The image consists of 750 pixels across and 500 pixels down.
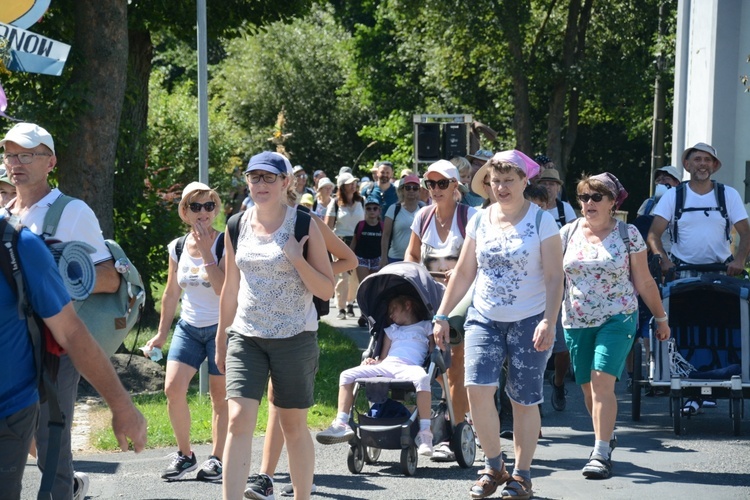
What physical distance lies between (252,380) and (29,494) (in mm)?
1868

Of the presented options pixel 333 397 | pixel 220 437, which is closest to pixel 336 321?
pixel 333 397

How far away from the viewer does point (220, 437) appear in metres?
7.23

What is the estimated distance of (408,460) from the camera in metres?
7.34

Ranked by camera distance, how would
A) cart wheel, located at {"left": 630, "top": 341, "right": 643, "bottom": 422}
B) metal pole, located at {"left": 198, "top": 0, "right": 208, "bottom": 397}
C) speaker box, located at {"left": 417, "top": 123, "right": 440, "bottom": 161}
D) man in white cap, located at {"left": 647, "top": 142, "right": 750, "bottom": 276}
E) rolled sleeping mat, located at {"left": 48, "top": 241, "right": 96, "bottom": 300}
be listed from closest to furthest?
rolled sleeping mat, located at {"left": 48, "top": 241, "right": 96, "bottom": 300}
cart wheel, located at {"left": 630, "top": 341, "right": 643, "bottom": 422}
man in white cap, located at {"left": 647, "top": 142, "right": 750, "bottom": 276}
metal pole, located at {"left": 198, "top": 0, "right": 208, "bottom": 397}
speaker box, located at {"left": 417, "top": 123, "right": 440, "bottom": 161}

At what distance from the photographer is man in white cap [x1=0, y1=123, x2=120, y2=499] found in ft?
16.4

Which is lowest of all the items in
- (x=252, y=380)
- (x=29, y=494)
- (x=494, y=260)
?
(x=29, y=494)

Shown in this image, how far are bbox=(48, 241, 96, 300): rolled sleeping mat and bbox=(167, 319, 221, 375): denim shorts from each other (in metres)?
2.26

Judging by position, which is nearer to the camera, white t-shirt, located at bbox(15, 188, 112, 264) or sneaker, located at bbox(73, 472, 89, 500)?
white t-shirt, located at bbox(15, 188, 112, 264)

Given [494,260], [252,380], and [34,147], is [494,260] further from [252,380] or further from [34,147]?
[34,147]

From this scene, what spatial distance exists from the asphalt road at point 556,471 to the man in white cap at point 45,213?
1.91m

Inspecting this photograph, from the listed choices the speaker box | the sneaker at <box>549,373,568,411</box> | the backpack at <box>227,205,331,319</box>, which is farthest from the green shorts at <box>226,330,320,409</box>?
the speaker box

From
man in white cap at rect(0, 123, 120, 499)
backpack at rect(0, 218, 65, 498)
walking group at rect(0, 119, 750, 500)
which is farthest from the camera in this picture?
walking group at rect(0, 119, 750, 500)

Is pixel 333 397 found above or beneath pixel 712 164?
beneath

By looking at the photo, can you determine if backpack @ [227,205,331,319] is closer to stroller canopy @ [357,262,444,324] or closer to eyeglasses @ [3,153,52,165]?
eyeglasses @ [3,153,52,165]
